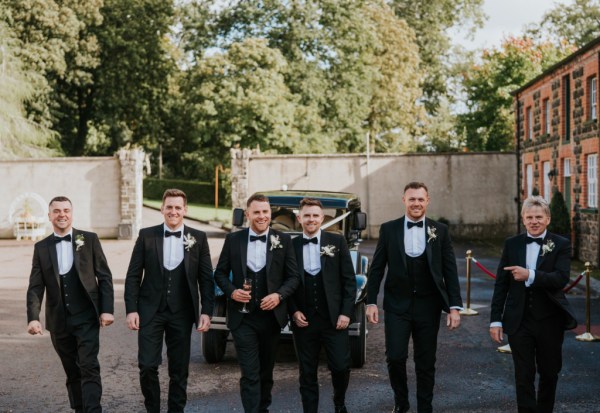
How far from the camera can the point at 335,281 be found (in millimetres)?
6973

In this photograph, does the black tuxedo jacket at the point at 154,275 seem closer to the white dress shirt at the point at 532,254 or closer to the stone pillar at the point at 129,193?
the white dress shirt at the point at 532,254

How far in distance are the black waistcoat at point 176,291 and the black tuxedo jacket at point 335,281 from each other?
87 centimetres

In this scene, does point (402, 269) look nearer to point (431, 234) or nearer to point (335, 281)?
point (431, 234)

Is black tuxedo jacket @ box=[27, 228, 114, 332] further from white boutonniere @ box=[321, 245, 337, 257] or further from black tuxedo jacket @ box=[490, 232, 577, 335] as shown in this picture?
black tuxedo jacket @ box=[490, 232, 577, 335]

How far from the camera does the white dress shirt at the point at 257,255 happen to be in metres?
6.87

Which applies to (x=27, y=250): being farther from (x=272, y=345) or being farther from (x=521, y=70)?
(x=521, y=70)

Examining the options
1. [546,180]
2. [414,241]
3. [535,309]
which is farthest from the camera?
[546,180]

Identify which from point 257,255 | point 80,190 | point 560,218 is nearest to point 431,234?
point 257,255

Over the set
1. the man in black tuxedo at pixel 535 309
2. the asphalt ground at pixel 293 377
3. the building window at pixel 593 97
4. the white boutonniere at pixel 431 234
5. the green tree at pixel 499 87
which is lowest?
the asphalt ground at pixel 293 377

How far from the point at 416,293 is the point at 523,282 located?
0.89m

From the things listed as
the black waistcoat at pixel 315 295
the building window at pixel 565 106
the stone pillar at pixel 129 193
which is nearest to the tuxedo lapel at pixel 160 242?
the black waistcoat at pixel 315 295

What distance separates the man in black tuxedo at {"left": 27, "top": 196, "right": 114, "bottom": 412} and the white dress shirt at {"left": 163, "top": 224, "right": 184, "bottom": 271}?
531 mm

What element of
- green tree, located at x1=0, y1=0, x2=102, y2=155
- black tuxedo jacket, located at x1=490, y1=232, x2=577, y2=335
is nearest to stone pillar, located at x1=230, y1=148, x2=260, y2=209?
green tree, located at x1=0, y1=0, x2=102, y2=155

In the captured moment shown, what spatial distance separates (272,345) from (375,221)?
88.2ft
